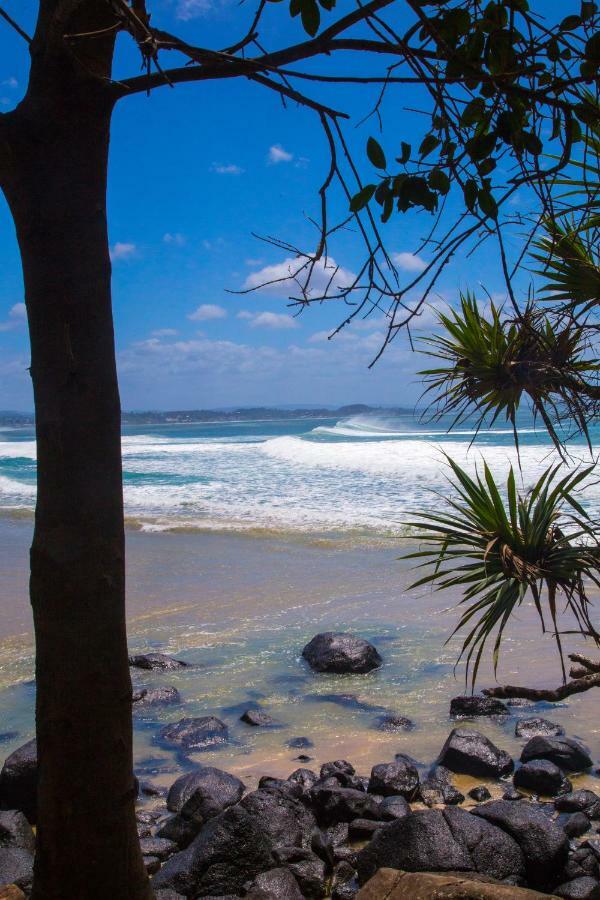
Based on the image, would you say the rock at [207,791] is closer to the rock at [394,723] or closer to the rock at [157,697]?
the rock at [394,723]

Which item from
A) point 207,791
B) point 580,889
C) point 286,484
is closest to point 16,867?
point 207,791

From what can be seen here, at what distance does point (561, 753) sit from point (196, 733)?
2362 millimetres

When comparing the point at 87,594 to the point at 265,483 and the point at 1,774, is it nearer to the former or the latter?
the point at 1,774

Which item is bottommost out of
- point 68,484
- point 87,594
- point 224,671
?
point 224,671

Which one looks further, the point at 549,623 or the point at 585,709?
the point at 549,623

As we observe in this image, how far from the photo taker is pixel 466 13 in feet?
7.13

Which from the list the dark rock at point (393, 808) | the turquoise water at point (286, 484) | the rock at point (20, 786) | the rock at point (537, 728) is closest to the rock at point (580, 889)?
the dark rock at point (393, 808)

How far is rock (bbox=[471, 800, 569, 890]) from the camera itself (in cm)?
362

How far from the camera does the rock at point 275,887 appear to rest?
329cm

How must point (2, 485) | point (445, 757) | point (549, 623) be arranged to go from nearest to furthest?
1. point (445, 757)
2. point (549, 623)
3. point (2, 485)

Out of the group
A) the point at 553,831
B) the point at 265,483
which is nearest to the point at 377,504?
the point at 265,483

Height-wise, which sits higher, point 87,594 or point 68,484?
point 68,484

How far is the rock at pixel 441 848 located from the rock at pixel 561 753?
126cm

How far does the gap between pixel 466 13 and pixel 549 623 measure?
6.98 meters
